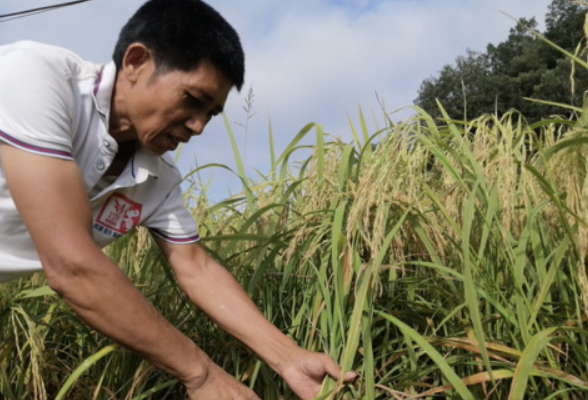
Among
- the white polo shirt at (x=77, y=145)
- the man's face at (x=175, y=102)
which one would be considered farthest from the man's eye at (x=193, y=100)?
the white polo shirt at (x=77, y=145)

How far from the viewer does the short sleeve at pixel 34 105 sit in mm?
1579

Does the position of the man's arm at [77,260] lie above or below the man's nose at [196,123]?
below

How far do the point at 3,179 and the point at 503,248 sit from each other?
1224 mm

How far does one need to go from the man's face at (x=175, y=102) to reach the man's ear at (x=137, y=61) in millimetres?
12

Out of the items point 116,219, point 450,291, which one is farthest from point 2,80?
point 450,291

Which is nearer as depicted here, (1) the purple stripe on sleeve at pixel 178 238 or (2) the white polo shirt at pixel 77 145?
(2) the white polo shirt at pixel 77 145

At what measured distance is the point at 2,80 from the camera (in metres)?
1.63

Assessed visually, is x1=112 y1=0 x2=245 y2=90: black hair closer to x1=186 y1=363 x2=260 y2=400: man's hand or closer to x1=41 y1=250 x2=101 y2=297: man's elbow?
x1=41 y1=250 x2=101 y2=297: man's elbow

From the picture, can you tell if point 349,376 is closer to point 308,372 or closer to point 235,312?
point 308,372

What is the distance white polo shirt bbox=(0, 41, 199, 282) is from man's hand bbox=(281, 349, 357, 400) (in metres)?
0.53

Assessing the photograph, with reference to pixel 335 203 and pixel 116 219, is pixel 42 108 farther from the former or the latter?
pixel 335 203

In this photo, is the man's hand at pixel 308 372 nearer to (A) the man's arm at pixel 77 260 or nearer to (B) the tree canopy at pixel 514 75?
(A) the man's arm at pixel 77 260

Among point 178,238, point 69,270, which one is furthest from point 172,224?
point 69,270

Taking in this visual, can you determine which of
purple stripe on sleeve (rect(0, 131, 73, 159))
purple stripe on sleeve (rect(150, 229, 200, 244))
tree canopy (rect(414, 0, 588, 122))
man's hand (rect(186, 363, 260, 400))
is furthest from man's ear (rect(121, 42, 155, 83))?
tree canopy (rect(414, 0, 588, 122))
